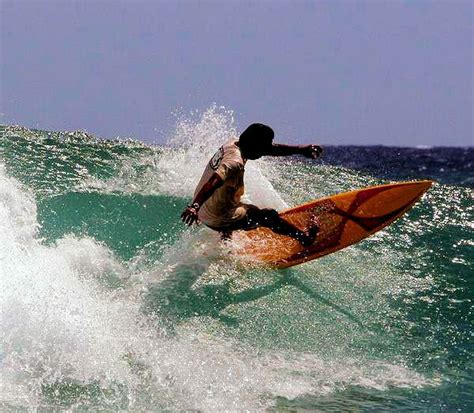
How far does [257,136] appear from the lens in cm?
733

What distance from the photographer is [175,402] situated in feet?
17.0

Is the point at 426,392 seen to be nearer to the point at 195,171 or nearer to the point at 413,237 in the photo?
the point at 413,237

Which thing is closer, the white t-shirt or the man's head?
the white t-shirt

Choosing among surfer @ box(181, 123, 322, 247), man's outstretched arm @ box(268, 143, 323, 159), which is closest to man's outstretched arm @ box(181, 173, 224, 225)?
surfer @ box(181, 123, 322, 247)

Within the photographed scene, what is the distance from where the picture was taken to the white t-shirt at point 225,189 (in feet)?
23.5

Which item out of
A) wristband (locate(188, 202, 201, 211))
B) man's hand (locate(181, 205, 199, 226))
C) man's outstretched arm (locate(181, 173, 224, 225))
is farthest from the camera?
man's outstretched arm (locate(181, 173, 224, 225))

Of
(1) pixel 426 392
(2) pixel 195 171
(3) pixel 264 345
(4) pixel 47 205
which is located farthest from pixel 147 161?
(1) pixel 426 392

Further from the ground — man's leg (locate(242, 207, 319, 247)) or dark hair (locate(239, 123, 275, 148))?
dark hair (locate(239, 123, 275, 148))

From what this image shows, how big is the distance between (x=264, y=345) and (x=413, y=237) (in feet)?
16.2

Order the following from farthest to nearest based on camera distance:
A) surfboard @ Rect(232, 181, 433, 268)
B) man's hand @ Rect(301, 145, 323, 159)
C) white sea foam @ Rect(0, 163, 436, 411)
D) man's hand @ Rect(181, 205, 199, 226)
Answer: surfboard @ Rect(232, 181, 433, 268)
man's hand @ Rect(301, 145, 323, 159)
man's hand @ Rect(181, 205, 199, 226)
white sea foam @ Rect(0, 163, 436, 411)

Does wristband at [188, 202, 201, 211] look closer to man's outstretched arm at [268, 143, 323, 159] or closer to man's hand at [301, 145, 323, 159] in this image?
man's outstretched arm at [268, 143, 323, 159]

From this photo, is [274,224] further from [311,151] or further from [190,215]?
[190,215]

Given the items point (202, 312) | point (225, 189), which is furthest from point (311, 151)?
point (202, 312)

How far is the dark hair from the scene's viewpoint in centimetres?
732
